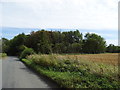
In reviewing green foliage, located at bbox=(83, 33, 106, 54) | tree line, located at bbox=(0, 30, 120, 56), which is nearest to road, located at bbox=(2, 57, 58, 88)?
tree line, located at bbox=(0, 30, 120, 56)

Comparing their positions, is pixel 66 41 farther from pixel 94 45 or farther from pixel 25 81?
pixel 25 81

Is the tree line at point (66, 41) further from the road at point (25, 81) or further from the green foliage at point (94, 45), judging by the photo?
the road at point (25, 81)

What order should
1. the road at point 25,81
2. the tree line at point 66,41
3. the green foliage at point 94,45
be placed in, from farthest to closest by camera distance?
the green foliage at point 94,45 < the tree line at point 66,41 < the road at point 25,81

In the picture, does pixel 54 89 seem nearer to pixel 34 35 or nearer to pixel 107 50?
pixel 34 35

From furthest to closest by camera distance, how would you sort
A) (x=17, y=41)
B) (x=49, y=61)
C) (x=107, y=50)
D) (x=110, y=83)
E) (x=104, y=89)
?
(x=17, y=41), (x=107, y=50), (x=49, y=61), (x=110, y=83), (x=104, y=89)

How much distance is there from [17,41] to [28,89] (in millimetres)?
65452

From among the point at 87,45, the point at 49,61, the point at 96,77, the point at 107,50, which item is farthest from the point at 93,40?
the point at 96,77

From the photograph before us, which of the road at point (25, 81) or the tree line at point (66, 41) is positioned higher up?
the tree line at point (66, 41)

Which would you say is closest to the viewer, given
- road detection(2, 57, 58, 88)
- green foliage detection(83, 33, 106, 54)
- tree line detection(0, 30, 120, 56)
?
road detection(2, 57, 58, 88)

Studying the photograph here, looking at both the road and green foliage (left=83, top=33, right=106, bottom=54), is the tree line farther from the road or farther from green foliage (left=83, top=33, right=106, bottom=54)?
the road

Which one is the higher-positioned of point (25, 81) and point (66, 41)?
point (66, 41)

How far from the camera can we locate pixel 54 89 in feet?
26.8

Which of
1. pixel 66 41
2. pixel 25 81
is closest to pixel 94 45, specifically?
pixel 66 41

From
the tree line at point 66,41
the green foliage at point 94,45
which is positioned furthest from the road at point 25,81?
the green foliage at point 94,45
